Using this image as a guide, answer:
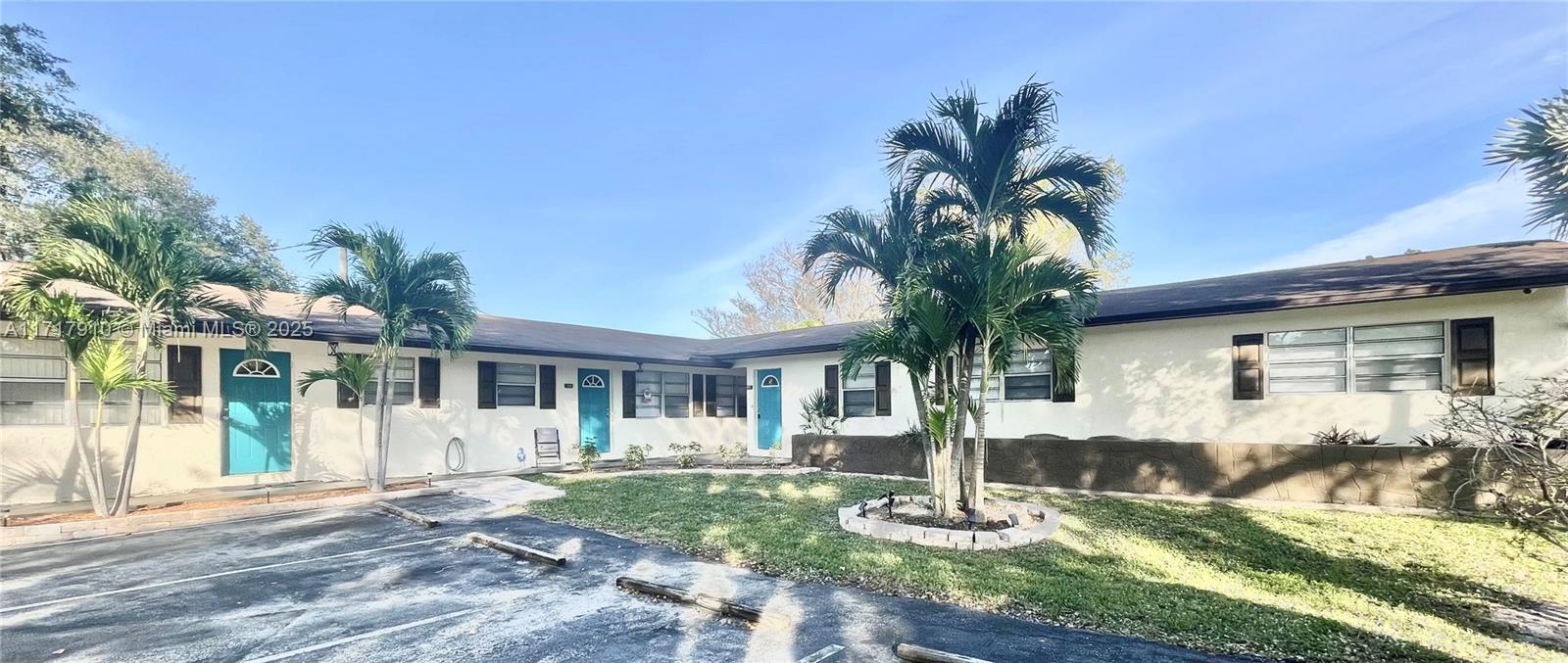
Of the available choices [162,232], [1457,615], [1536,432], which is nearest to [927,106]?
[1536,432]

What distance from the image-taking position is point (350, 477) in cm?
1036

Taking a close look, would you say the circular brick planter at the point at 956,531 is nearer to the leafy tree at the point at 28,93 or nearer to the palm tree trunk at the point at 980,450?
the palm tree trunk at the point at 980,450

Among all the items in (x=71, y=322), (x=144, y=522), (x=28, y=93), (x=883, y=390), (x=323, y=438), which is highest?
(x=28, y=93)

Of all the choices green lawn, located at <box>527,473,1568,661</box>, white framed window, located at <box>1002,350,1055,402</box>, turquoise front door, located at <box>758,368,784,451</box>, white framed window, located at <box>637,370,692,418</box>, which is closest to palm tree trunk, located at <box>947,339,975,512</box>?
green lawn, located at <box>527,473,1568,661</box>

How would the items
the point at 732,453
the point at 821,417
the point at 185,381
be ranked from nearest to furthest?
the point at 185,381 → the point at 821,417 → the point at 732,453

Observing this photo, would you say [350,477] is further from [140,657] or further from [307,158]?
[307,158]

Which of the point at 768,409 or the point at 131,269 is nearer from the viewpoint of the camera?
the point at 131,269

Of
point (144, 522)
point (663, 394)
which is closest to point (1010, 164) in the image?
point (663, 394)

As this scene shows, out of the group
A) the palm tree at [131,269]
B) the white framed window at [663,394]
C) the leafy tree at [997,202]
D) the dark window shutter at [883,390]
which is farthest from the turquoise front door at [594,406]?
the leafy tree at [997,202]

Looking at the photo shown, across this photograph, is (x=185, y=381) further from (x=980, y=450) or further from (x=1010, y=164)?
(x=1010, y=164)

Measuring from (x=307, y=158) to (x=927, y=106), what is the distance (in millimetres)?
19785

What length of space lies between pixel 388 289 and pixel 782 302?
2325cm

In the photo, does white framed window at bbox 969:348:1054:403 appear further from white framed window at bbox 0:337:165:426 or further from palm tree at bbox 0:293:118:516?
white framed window at bbox 0:337:165:426

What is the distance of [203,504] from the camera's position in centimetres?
780
